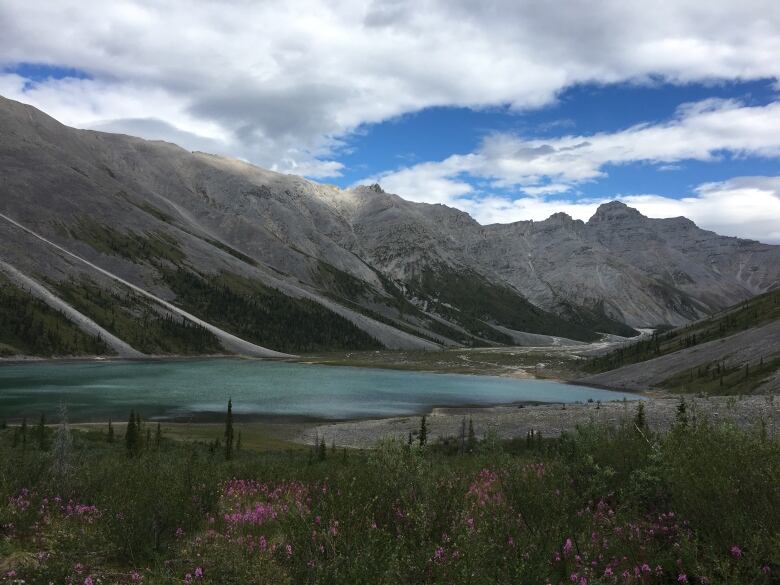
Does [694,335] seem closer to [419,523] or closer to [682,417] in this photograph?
[682,417]

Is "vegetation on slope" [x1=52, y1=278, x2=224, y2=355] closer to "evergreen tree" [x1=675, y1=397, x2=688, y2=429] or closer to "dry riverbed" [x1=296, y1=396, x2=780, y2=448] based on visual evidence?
"dry riverbed" [x1=296, y1=396, x2=780, y2=448]

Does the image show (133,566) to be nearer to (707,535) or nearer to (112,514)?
(112,514)

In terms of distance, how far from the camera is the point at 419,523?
34.9 ft

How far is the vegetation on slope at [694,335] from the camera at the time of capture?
456ft

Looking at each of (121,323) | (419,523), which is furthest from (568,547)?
(121,323)

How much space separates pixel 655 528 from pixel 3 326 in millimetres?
181949

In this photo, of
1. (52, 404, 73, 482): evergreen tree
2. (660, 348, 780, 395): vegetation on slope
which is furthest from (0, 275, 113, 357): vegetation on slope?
(52, 404, 73, 482): evergreen tree

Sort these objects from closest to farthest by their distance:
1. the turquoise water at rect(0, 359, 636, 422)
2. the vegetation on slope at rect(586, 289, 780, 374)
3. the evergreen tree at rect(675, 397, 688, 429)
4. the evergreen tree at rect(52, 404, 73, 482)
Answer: the evergreen tree at rect(675, 397, 688, 429)
the evergreen tree at rect(52, 404, 73, 482)
the turquoise water at rect(0, 359, 636, 422)
the vegetation on slope at rect(586, 289, 780, 374)

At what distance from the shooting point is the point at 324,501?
11680mm

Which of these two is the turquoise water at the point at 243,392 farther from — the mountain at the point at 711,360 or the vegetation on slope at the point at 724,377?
the vegetation on slope at the point at 724,377

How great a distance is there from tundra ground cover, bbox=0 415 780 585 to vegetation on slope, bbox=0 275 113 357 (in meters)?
159

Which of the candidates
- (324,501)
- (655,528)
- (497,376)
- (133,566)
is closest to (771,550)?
(655,528)

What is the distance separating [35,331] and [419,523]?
178 meters

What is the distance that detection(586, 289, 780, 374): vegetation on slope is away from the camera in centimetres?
13912
